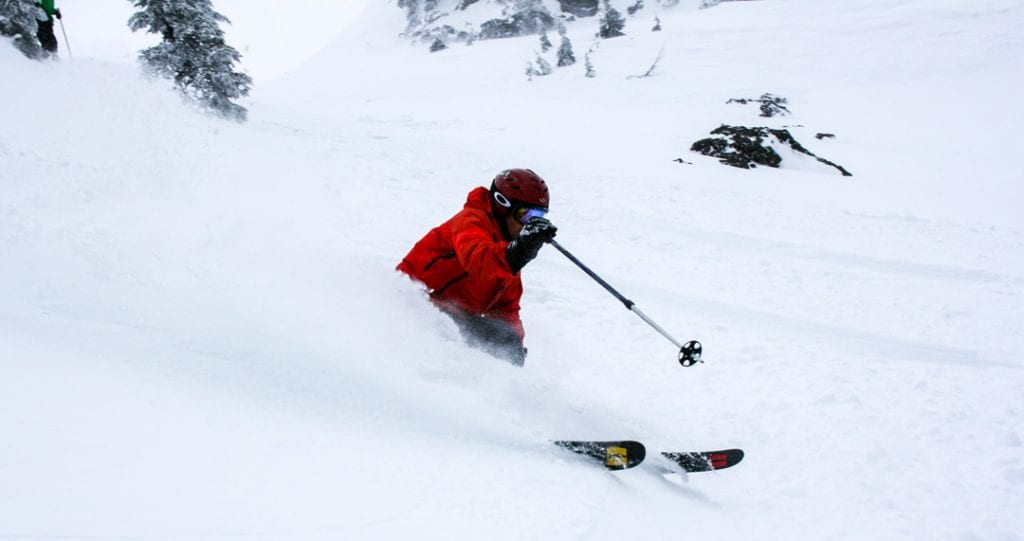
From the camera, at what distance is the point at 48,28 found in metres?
13.2

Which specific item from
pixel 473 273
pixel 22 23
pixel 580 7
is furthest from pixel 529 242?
pixel 580 7

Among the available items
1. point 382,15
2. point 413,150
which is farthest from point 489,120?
point 382,15

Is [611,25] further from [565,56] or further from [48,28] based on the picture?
[48,28]

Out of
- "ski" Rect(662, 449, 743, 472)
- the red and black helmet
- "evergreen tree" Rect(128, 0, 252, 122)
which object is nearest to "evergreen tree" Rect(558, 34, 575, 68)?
"evergreen tree" Rect(128, 0, 252, 122)

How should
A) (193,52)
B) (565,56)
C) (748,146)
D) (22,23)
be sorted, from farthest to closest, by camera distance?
1. (565,56)
2. (748,146)
3. (193,52)
4. (22,23)

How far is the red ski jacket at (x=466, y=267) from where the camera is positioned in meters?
4.32

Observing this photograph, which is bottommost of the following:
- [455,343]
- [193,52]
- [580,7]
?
[455,343]

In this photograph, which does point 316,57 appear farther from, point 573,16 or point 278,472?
point 278,472

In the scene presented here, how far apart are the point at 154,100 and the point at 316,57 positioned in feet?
123

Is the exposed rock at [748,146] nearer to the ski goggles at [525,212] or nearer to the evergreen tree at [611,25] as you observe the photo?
the ski goggles at [525,212]

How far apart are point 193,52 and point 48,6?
279cm

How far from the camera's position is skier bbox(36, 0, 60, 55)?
12812 millimetres

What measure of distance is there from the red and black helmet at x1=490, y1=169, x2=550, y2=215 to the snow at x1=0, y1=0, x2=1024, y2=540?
3.35 feet

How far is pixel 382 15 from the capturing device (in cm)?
5234
